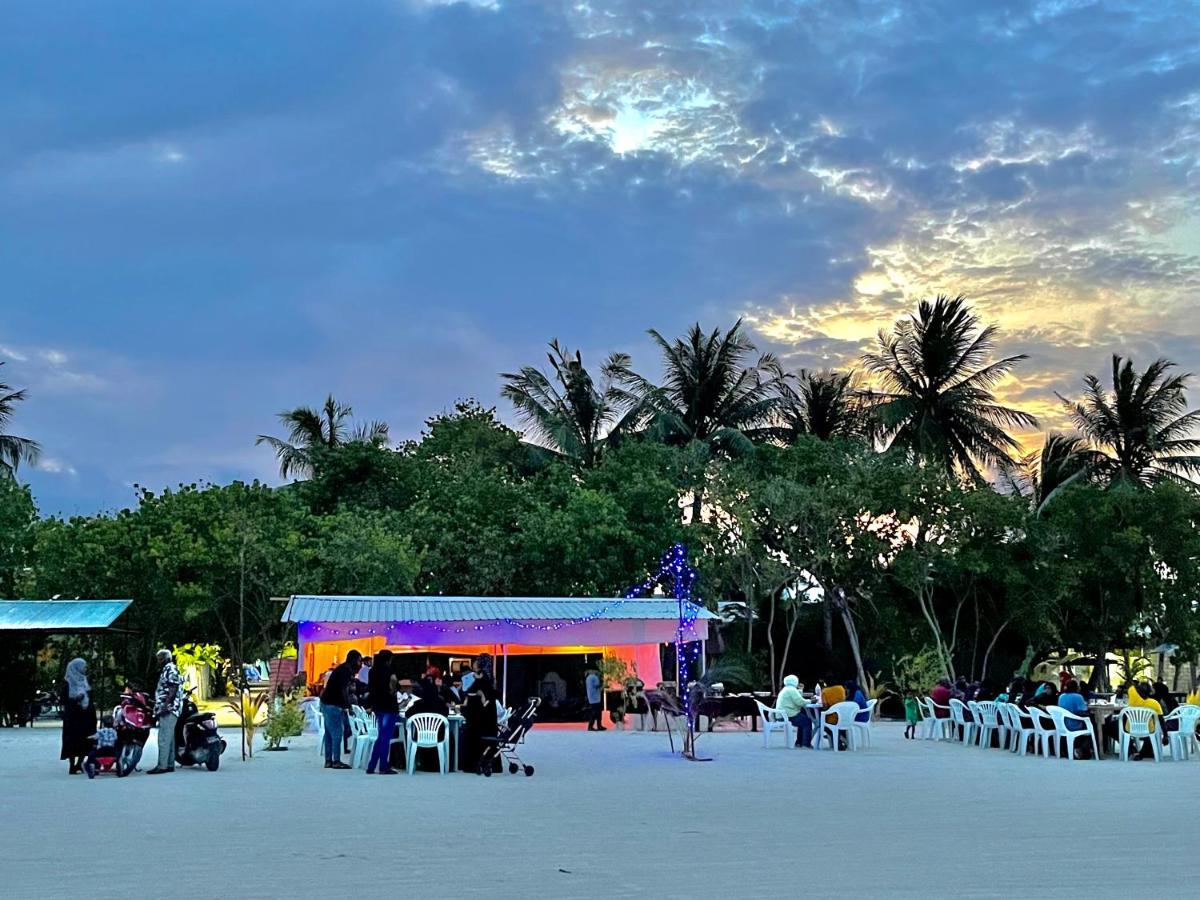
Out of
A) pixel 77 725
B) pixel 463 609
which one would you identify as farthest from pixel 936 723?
pixel 77 725

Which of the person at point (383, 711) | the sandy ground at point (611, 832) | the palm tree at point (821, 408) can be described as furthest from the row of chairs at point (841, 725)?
the palm tree at point (821, 408)

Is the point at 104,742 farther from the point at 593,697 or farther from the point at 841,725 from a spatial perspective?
the point at 593,697

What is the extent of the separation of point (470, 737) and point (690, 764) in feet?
9.16

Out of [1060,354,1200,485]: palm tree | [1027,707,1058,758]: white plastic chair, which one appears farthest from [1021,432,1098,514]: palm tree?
[1027,707,1058,758]: white plastic chair

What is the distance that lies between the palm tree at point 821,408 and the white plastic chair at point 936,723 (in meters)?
18.7

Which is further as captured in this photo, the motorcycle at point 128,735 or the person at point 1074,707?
the person at point 1074,707

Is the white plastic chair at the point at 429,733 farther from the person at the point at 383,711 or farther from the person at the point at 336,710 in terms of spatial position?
the person at the point at 336,710

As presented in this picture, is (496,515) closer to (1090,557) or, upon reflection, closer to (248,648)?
(248,648)

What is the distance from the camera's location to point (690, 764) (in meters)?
15.6

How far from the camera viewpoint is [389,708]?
1426 cm

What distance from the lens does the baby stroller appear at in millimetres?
14078

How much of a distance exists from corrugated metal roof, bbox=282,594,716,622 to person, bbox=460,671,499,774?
9.78 meters

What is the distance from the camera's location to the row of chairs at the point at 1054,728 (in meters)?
16.9

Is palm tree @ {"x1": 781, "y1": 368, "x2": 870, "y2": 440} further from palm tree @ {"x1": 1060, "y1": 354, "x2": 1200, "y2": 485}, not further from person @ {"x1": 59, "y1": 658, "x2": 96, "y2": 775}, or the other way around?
person @ {"x1": 59, "y1": 658, "x2": 96, "y2": 775}
